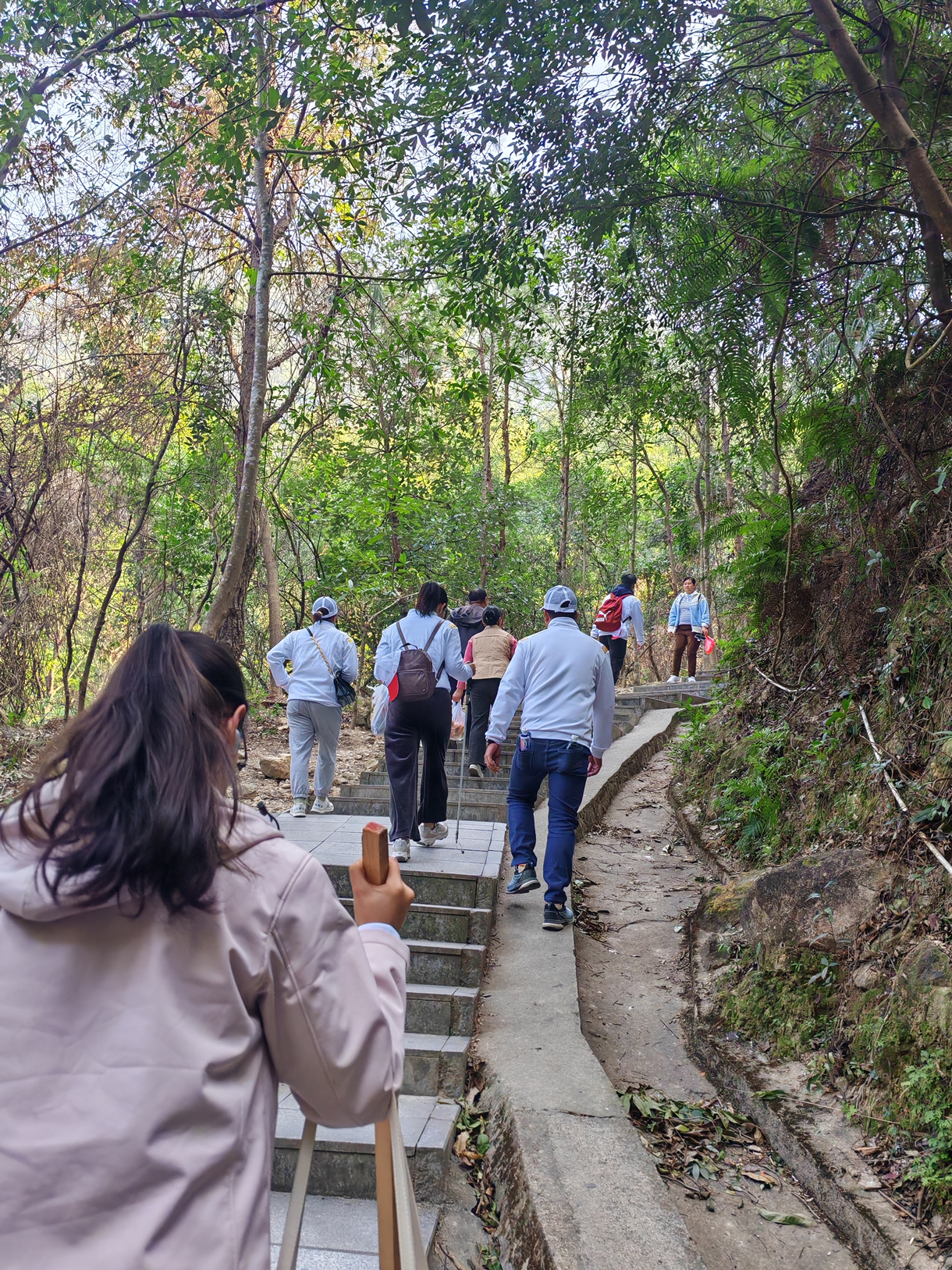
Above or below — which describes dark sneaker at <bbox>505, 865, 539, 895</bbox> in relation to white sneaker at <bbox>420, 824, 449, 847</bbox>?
below

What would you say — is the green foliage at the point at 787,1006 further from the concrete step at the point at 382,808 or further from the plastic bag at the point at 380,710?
the concrete step at the point at 382,808

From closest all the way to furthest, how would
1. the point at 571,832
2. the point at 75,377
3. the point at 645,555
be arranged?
the point at 571,832 < the point at 75,377 < the point at 645,555

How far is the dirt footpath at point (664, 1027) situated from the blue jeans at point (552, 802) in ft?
2.08

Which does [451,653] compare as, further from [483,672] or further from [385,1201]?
[385,1201]

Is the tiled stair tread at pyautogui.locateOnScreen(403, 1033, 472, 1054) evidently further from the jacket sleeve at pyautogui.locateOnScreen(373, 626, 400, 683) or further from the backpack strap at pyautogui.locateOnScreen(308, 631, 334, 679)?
the backpack strap at pyautogui.locateOnScreen(308, 631, 334, 679)

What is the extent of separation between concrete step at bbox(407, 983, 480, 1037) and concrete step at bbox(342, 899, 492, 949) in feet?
1.95

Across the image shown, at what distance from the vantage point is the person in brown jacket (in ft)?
32.1

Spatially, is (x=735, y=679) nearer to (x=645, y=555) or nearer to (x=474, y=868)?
(x=474, y=868)

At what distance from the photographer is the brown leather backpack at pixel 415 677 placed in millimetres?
6602

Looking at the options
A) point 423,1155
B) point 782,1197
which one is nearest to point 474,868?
point 423,1155

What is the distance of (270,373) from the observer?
14117 mm

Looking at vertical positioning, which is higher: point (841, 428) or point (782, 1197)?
point (841, 428)

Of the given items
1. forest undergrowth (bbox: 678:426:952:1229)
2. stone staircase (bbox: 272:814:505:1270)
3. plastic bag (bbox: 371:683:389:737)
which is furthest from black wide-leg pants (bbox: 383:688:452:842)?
forest undergrowth (bbox: 678:426:952:1229)

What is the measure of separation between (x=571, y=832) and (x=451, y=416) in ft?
39.2
